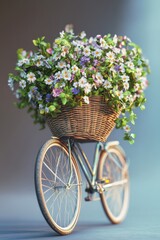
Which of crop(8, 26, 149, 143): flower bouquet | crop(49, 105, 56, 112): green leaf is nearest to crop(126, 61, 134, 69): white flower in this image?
crop(8, 26, 149, 143): flower bouquet

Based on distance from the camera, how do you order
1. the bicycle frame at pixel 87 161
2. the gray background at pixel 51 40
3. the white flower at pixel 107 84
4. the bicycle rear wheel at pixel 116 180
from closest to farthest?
the white flower at pixel 107 84
the bicycle frame at pixel 87 161
the bicycle rear wheel at pixel 116 180
the gray background at pixel 51 40

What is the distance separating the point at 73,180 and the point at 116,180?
63cm

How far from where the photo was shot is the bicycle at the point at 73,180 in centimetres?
261

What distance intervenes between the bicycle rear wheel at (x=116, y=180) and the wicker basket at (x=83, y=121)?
0.43m

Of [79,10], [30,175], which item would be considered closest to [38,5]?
[79,10]

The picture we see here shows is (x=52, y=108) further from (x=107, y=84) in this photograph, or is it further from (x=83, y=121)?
(x=107, y=84)

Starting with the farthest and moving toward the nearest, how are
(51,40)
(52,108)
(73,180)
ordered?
(51,40) → (73,180) → (52,108)

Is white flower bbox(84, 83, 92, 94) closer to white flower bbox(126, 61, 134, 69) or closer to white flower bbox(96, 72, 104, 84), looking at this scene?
white flower bbox(96, 72, 104, 84)

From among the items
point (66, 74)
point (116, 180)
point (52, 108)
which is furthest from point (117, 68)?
point (116, 180)

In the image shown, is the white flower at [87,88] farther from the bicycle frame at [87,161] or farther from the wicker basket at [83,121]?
the bicycle frame at [87,161]

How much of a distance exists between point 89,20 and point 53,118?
2227 millimetres

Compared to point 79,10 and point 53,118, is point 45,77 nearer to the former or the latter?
point 53,118

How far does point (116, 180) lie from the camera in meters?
3.40

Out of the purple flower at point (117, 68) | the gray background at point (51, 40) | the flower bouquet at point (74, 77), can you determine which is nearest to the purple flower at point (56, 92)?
the flower bouquet at point (74, 77)
